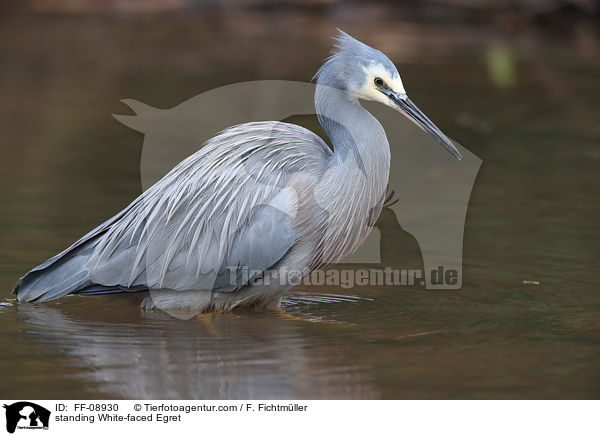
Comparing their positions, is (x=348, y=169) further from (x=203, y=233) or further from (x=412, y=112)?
(x=203, y=233)

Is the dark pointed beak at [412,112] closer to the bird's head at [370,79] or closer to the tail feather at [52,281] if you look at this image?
the bird's head at [370,79]

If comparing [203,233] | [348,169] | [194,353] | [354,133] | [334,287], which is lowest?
[194,353]

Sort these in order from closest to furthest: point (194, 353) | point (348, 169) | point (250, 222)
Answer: point (194, 353) → point (250, 222) → point (348, 169)

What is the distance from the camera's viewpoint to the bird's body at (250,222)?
7180 millimetres

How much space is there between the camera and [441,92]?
16.3 meters

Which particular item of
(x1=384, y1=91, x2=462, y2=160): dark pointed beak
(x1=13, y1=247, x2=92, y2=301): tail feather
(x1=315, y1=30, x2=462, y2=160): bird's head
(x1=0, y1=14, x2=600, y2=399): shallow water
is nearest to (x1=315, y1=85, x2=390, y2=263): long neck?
(x1=315, y1=30, x2=462, y2=160): bird's head

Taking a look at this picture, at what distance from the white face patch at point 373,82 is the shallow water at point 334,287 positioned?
1547mm

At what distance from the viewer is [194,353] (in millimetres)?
6410

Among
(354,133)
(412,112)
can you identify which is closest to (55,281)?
(354,133)

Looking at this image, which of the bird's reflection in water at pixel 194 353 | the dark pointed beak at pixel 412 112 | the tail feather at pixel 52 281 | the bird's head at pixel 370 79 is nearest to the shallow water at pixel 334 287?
the bird's reflection in water at pixel 194 353

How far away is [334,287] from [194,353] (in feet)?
6.30

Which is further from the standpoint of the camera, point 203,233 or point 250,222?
point 203,233

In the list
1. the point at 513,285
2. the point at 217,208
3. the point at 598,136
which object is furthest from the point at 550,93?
the point at 217,208

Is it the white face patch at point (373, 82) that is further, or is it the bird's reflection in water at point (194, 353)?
the white face patch at point (373, 82)
